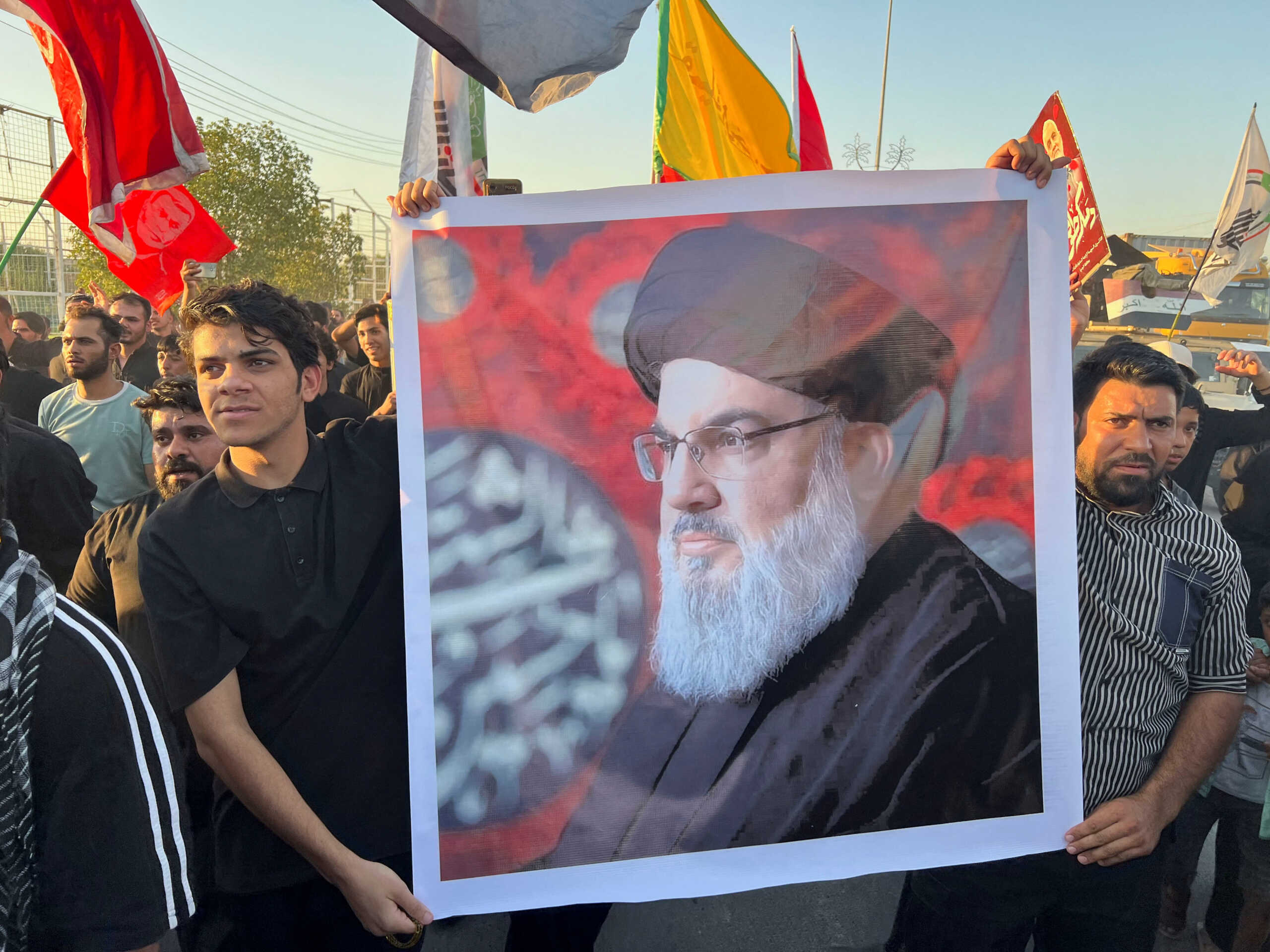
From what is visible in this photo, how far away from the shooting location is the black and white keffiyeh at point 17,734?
1.08 meters

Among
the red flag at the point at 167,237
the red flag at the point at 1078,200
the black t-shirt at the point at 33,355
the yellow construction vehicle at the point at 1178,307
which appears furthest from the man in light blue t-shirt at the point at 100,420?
the yellow construction vehicle at the point at 1178,307

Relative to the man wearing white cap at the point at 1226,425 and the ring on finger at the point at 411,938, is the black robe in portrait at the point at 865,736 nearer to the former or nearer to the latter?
the ring on finger at the point at 411,938

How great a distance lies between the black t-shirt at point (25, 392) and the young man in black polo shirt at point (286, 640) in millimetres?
3392

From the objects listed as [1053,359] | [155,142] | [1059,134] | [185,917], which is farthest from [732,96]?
[185,917]

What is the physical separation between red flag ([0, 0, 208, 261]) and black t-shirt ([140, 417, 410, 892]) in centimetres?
140

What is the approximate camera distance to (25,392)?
4.47 metres

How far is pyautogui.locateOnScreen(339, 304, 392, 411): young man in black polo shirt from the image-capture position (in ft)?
17.2

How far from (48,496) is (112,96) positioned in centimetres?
126

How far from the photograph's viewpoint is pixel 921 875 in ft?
6.53

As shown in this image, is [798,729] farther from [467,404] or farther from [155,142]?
A: [155,142]

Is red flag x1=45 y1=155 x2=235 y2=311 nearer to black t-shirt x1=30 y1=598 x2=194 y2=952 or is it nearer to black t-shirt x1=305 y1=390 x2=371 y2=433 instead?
black t-shirt x1=305 y1=390 x2=371 y2=433

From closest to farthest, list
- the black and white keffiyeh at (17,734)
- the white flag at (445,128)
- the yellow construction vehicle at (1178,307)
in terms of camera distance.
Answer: the black and white keffiyeh at (17,734), the white flag at (445,128), the yellow construction vehicle at (1178,307)

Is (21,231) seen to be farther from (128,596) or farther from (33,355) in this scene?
(33,355)

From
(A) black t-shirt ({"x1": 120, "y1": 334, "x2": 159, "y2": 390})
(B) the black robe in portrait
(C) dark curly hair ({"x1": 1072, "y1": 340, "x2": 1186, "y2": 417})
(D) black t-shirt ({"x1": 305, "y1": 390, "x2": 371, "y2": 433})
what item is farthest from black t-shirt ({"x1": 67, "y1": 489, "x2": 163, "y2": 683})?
(A) black t-shirt ({"x1": 120, "y1": 334, "x2": 159, "y2": 390})
